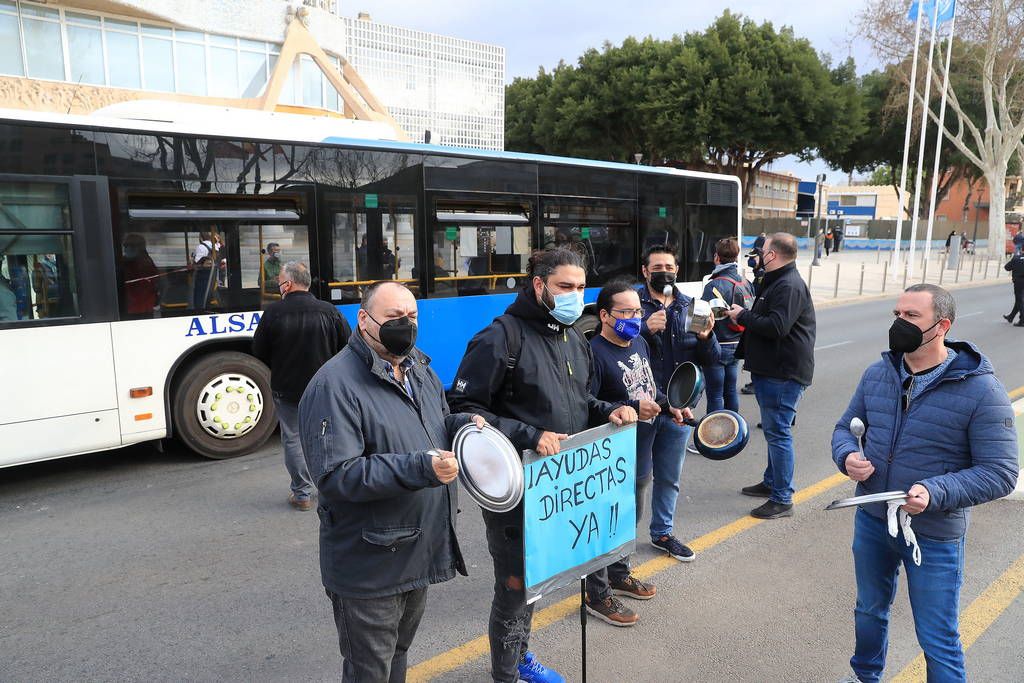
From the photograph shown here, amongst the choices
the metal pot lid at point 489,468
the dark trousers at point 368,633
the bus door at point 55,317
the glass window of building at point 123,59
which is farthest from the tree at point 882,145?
the dark trousers at point 368,633

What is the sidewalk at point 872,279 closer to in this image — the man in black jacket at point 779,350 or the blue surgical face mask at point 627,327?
the man in black jacket at point 779,350

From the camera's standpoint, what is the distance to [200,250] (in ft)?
20.9

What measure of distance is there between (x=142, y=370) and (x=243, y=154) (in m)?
2.12

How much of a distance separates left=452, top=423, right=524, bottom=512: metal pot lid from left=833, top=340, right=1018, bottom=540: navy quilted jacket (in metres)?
1.51

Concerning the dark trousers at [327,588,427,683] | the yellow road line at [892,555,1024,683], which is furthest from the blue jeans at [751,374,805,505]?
the dark trousers at [327,588,427,683]

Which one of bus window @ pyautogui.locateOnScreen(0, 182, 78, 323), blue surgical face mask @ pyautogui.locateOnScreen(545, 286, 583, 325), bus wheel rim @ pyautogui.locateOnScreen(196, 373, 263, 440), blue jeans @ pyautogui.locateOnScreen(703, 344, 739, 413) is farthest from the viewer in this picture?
blue jeans @ pyautogui.locateOnScreen(703, 344, 739, 413)

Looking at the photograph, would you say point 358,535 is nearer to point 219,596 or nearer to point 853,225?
point 219,596

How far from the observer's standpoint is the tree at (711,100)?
105 ft

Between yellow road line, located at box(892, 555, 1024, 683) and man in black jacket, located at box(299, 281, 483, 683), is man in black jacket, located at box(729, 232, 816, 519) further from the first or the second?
man in black jacket, located at box(299, 281, 483, 683)

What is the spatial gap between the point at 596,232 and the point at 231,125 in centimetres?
476

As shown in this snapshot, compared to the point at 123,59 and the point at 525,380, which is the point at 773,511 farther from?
the point at 123,59

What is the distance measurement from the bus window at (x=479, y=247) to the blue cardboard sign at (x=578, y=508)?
4879 millimetres

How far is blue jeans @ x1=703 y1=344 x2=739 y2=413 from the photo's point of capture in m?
6.98

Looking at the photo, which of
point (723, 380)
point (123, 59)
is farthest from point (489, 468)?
point (123, 59)
